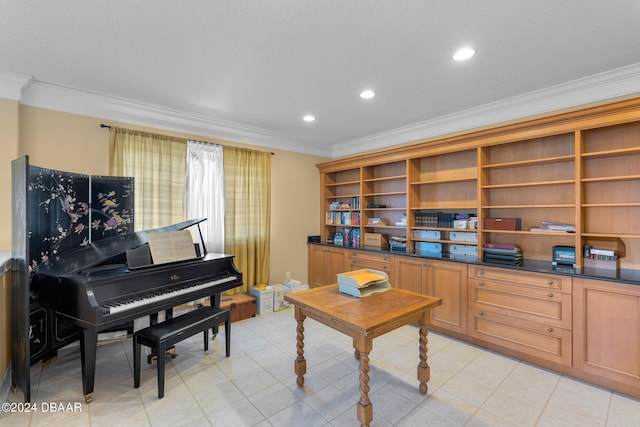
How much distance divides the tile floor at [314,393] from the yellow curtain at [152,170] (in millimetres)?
1470

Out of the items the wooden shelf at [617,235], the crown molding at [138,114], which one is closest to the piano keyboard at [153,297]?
the crown molding at [138,114]

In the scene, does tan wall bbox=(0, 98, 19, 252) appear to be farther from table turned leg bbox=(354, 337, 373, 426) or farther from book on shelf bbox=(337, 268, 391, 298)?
table turned leg bbox=(354, 337, 373, 426)

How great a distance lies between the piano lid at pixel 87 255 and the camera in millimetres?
2262

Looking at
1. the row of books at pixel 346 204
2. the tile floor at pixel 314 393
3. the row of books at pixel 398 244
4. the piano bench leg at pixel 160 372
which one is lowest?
the tile floor at pixel 314 393

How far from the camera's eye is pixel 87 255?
247cm

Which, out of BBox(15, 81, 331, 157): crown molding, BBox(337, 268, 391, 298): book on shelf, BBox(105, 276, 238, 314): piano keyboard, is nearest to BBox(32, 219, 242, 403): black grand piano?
BBox(105, 276, 238, 314): piano keyboard

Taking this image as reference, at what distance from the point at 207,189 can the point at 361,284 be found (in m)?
2.61

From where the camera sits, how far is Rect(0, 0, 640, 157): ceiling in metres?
1.78

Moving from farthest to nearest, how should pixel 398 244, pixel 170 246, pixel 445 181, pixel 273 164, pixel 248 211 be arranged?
pixel 273 164 → pixel 248 211 → pixel 398 244 → pixel 445 181 → pixel 170 246

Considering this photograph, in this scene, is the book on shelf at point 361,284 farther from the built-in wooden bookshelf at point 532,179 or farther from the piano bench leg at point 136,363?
the piano bench leg at point 136,363

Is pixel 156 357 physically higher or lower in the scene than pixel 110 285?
lower

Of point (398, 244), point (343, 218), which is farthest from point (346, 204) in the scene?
point (398, 244)

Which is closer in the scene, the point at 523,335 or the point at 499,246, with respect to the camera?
the point at 523,335

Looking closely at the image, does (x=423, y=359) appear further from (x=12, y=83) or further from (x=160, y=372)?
(x=12, y=83)
